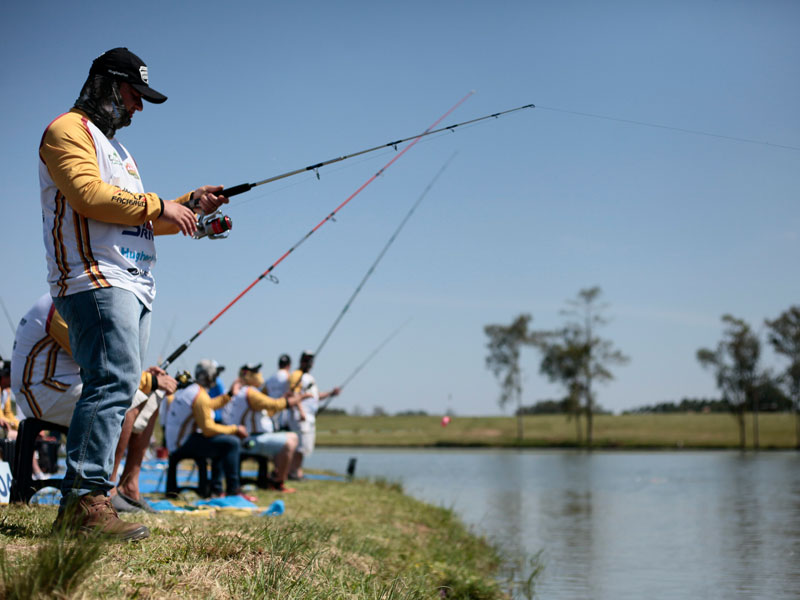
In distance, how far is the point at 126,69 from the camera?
3.76 metres

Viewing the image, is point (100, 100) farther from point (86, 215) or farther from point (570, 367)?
point (570, 367)

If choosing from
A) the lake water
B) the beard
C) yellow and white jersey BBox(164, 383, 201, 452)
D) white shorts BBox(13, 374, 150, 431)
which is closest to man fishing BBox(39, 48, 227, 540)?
the beard

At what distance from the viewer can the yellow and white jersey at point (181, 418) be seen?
884 cm

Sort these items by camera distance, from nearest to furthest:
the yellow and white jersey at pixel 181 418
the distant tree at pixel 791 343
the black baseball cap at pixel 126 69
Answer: the black baseball cap at pixel 126 69 → the yellow and white jersey at pixel 181 418 → the distant tree at pixel 791 343

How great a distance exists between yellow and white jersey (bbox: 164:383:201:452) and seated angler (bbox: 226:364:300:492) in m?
1.31

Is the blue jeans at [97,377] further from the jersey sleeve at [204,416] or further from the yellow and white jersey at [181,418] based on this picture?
the yellow and white jersey at [181,418]

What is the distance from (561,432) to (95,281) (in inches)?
2424

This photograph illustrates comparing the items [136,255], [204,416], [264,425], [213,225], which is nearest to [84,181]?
[136,255]

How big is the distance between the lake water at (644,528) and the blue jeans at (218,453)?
10.3 feet

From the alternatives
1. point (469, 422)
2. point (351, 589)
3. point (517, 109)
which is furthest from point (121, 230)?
point (469, 422)

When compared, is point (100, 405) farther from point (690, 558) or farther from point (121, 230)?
point (690, 558)

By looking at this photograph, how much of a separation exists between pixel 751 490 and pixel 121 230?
16.1 m

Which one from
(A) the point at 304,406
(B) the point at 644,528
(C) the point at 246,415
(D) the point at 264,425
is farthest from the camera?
(A) the point at 304,406

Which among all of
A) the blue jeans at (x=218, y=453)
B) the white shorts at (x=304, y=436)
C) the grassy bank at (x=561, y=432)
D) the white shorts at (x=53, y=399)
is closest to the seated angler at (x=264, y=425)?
the white shorts at (x=304, y=436)
